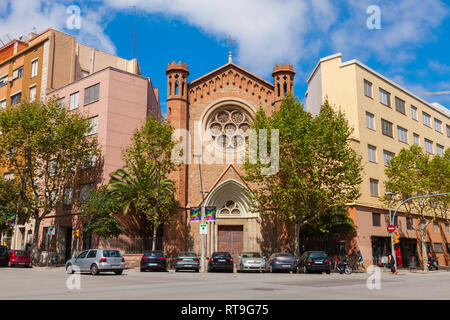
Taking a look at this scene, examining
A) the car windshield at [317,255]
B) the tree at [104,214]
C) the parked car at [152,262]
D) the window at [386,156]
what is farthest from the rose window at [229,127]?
the car windshield at [317,255]

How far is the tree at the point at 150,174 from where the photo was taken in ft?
105

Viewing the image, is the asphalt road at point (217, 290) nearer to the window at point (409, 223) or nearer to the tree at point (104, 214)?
the tree at point (104, 214)

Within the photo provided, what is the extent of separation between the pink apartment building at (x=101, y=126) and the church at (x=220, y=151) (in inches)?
147

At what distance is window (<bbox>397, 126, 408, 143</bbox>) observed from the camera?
4303 centimetres

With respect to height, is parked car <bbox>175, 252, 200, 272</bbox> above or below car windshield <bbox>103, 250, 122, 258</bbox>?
below

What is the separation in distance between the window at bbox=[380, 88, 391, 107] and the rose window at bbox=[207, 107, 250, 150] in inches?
541

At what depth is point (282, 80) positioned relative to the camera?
123ft

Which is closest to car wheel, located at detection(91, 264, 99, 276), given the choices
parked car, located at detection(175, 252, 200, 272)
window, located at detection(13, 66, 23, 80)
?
parked car, located at detection(175, 252, 200, 272)

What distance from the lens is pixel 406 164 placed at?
36.1m

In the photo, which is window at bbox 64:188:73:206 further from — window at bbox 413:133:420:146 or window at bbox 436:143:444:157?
window at bbox 436:143:444:157
